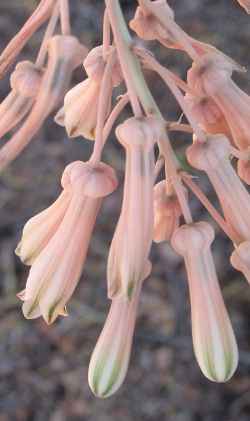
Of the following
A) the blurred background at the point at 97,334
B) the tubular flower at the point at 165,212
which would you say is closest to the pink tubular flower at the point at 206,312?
the tubular flower at the point at 165,212

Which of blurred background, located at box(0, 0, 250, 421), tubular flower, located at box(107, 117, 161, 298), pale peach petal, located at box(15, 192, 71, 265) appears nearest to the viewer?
tubular flower, located at box(107, 117, 161, 298)

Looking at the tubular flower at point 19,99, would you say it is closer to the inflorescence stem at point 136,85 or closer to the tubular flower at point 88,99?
the tubular flower at point 88,99

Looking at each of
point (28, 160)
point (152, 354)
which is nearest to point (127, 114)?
point (28, 160)

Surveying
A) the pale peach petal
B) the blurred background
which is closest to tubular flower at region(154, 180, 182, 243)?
the pale peach petal

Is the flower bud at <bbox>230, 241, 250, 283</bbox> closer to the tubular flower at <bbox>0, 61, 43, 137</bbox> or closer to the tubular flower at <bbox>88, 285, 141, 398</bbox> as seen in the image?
the tubular flower at <bbox>88, 285, 141, 398</bbox>

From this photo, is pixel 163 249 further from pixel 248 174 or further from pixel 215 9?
pixel 248 174

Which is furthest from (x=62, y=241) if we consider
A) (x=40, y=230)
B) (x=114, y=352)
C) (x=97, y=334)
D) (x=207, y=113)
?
(x=97, y=334)
